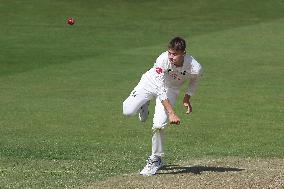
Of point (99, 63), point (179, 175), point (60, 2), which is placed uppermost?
point (60, 2)

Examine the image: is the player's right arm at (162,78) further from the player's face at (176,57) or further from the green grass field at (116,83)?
the green grass field at (116,83)

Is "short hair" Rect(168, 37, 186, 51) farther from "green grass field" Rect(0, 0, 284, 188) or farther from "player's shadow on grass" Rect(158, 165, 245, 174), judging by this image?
"green grass field" Rect(0, 0, 284, 188)

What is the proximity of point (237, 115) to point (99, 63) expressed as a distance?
10.8 metres

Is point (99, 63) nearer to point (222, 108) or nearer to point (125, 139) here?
point (222, 108)

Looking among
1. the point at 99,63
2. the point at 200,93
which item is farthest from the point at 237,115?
the point at 99,63

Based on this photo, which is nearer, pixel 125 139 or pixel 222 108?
pixel 125 139

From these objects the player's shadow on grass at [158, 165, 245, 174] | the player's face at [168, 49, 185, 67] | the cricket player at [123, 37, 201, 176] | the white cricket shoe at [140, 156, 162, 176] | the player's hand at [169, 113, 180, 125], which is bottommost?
the player's shadow on grass at [158, 165, 245, 174]

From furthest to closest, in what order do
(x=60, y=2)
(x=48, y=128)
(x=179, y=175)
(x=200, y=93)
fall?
(x=60, y=2), (x=200, y=93), (x=48, y=128), (x=179, y=175)

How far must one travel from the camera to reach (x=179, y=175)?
12906mm

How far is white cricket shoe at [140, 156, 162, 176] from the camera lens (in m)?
13.1

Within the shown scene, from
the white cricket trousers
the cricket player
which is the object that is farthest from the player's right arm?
the white cricket trousers

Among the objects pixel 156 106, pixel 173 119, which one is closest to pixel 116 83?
pixel 156 106

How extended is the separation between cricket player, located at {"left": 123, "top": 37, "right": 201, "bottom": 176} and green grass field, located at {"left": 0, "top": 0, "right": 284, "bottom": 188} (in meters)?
0.75

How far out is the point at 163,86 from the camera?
1309 centimetres
